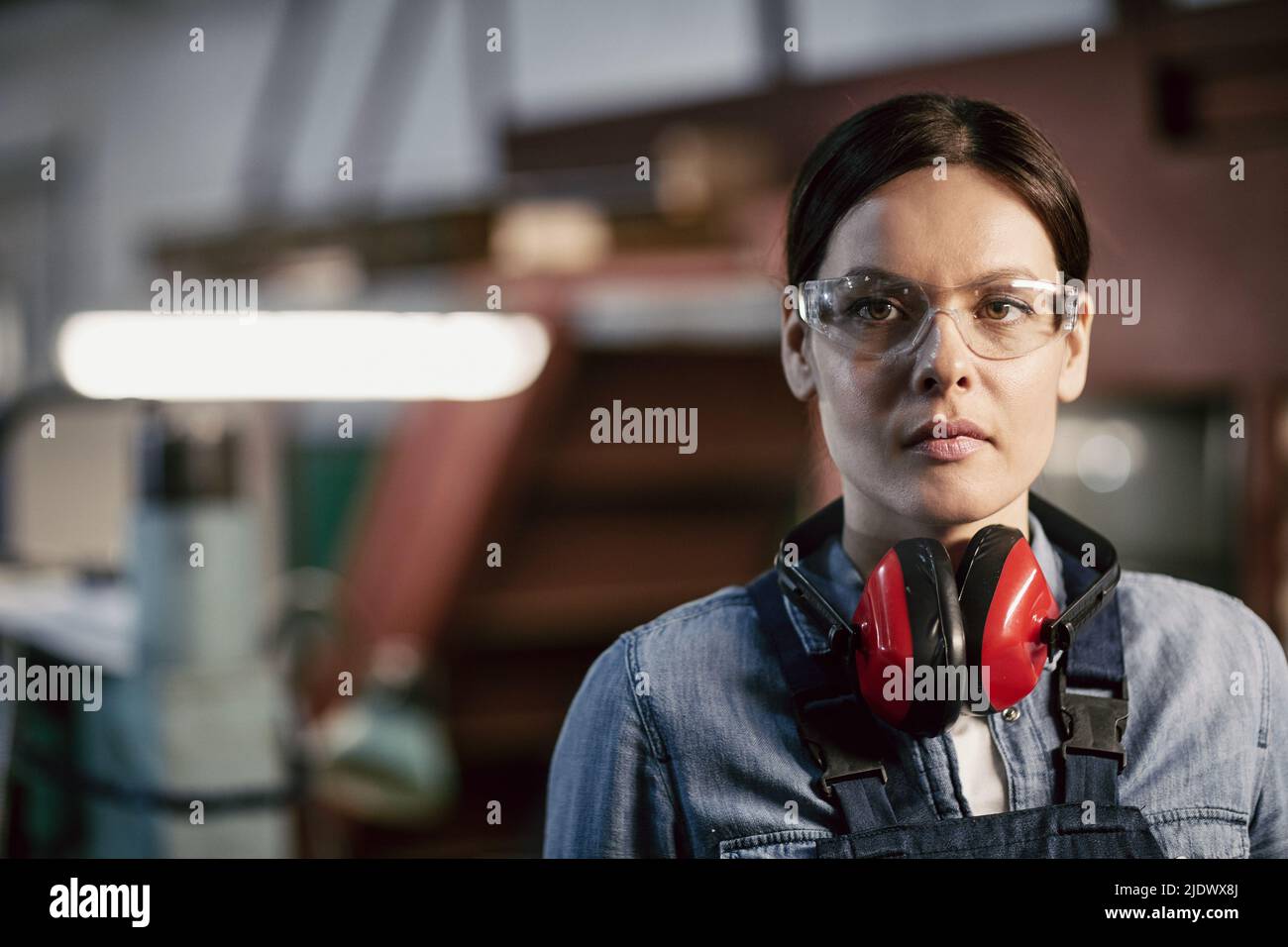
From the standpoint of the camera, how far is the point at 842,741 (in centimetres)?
100

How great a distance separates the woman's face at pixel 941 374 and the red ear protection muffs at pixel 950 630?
0.06 m

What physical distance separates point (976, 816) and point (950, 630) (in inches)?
8.0

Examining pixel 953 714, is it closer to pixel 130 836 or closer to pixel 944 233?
pixel 944 233

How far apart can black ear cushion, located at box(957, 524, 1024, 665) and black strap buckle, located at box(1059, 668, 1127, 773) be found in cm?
A: 12

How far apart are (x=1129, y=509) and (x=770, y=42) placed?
1.77m

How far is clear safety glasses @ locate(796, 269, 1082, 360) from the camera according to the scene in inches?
38.3

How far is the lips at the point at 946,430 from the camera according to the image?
971mm
